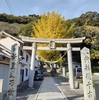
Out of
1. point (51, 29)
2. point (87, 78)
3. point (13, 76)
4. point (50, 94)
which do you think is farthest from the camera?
point (51, 29)

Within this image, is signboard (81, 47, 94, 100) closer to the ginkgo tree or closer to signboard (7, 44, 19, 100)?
signboard (7, 44, 19, 100)

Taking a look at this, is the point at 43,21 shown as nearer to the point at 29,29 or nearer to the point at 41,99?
the point at 29,29

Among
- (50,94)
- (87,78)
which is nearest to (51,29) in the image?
(50,94)

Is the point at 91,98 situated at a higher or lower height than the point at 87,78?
lower

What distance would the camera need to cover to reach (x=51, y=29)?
28.2m

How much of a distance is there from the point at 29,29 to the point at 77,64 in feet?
55.3

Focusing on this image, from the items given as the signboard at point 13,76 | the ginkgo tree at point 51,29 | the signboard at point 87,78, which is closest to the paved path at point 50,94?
the signboard at point 87,78

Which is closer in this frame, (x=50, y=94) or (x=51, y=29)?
(x=50, y=94)

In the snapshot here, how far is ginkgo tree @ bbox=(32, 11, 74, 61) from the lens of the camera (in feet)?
91.7

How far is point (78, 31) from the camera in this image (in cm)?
3691

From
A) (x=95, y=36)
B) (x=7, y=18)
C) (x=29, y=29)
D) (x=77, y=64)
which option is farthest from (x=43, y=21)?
(x=7, y=18)

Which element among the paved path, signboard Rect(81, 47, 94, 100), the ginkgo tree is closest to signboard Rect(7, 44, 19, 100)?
the paved path

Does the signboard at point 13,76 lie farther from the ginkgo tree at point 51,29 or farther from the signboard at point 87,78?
the ginkgo tree at point 51,29

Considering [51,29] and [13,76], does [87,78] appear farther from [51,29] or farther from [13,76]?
[51,29]
